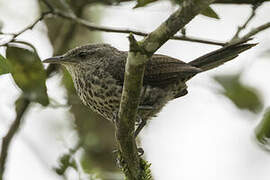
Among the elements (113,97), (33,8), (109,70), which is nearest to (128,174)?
(113,97)

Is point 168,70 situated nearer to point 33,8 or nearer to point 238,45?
point 238,45

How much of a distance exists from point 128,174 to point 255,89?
1.27m

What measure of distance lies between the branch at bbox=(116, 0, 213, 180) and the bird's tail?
108 centimetres

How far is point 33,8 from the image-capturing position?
A: 289 inches

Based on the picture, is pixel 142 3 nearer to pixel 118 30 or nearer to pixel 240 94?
pixel 118 30

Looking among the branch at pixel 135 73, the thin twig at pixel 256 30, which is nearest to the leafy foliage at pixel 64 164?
the branch at pixel 135 73

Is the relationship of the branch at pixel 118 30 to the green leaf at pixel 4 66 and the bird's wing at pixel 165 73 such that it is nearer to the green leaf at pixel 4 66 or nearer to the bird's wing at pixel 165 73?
the bird's wing at pixel 165 73

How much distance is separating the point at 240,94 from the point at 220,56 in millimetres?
308

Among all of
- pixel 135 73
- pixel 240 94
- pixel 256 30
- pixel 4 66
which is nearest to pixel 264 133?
pixel 240 94

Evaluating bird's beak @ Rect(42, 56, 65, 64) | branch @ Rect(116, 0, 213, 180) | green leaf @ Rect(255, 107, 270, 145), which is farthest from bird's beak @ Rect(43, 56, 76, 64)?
green leaf @ Rect(255, 107, 270, 145)

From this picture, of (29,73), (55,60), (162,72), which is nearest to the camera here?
(29,73)

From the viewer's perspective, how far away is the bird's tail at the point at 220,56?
165 inches

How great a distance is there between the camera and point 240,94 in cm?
433

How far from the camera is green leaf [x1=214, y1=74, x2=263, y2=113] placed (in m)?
4.31
